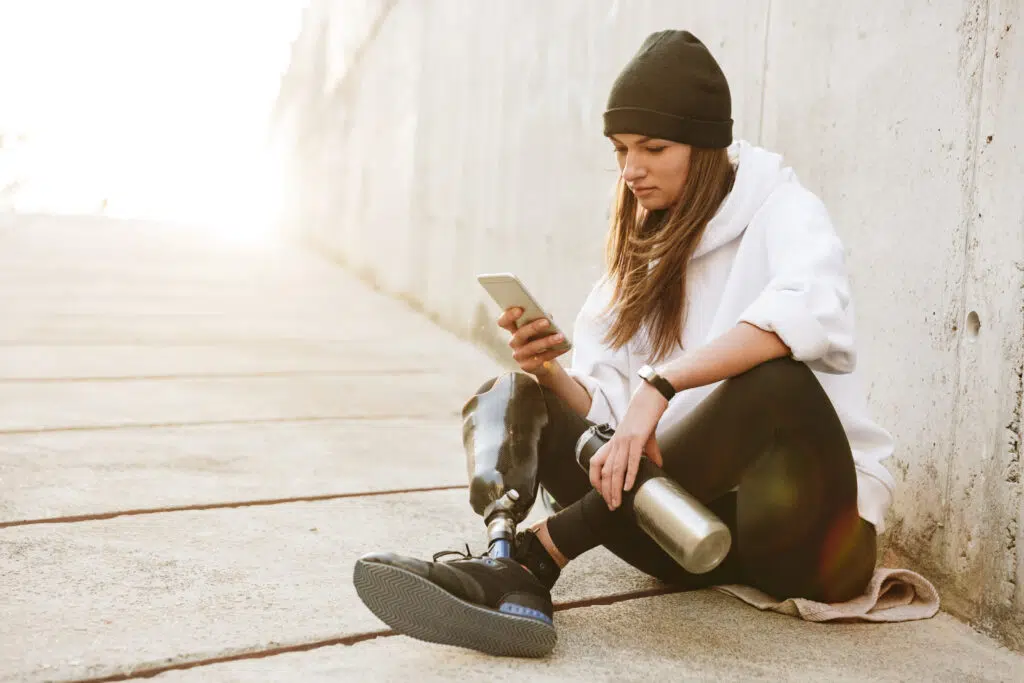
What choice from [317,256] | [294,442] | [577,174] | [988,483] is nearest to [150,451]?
[294,442]

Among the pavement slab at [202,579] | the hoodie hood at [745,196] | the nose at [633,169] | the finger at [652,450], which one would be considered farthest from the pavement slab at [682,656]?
the nose at [633,169]

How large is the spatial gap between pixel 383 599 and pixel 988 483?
1.17 m

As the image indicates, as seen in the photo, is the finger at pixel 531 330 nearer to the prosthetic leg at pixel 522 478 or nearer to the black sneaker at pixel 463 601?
the prosthetic leg at pixel 522 478

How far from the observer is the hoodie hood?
1.90m

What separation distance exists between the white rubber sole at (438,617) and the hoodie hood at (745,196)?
83 centimetres

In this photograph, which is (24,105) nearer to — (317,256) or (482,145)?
(317,256)

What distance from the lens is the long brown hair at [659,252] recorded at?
1.94 metres

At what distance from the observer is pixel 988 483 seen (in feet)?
6.02

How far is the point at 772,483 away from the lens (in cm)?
167

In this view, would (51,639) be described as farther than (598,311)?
No

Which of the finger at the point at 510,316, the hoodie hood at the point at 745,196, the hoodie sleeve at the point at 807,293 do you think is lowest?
the finger at the point at 510,316

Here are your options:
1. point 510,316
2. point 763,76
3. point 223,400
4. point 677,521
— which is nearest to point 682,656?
point 677,521

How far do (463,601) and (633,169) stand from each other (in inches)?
36.0

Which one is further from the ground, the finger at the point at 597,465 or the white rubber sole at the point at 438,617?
the finger at the point at 597,465
